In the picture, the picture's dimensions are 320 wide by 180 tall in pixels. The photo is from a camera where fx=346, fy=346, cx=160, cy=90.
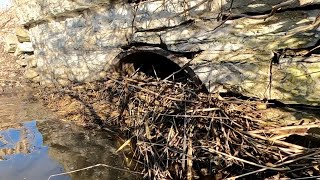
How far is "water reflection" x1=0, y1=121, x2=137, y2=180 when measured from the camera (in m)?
3.70

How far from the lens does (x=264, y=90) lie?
11.7 ft

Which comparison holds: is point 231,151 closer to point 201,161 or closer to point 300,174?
point 201,161

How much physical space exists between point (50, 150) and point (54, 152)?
95mm

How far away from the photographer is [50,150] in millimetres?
4383

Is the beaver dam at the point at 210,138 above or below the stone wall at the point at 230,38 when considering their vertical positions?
below

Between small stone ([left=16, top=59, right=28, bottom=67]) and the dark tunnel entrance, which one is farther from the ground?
the dark tunnel entrance

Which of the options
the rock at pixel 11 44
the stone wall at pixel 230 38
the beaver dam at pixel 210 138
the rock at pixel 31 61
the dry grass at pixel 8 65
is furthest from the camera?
the rock at pixel 11 44

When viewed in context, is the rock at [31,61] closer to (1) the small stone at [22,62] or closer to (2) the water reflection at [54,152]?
(1) the small stone at [22,62]

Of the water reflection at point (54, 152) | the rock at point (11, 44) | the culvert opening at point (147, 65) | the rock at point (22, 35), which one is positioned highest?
Answer: the rock at point (22, 35)

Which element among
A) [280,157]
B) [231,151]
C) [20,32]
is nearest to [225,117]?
[231,151]

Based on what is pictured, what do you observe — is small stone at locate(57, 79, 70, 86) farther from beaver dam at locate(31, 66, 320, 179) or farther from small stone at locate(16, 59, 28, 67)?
small stone at locate(16, 59, 28, 67)

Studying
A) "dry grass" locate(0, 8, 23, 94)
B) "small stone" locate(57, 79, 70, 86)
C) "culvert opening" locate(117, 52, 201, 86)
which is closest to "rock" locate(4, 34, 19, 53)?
"dry grass" locate(0, 8, 23, 94)

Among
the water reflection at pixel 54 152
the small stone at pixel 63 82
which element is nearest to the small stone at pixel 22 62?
the small stone at pixel 63 82

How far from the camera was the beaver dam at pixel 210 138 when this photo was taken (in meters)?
3.00
